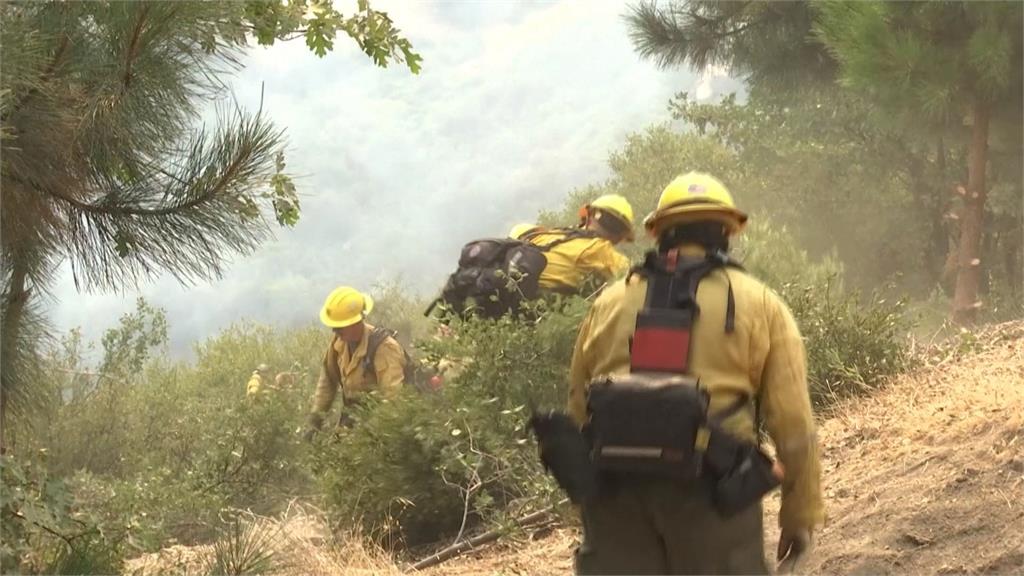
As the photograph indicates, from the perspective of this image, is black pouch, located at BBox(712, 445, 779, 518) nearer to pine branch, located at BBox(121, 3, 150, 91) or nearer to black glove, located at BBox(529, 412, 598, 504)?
black glove, located at BBox(529, 412, 598, 504)

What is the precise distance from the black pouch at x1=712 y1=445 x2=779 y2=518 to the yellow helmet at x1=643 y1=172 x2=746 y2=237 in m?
0.62

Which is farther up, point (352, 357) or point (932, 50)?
point (932, 50)

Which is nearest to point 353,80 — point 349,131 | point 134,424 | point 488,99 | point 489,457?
point 349,131

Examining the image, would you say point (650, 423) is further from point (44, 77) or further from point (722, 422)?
point (44, 77)

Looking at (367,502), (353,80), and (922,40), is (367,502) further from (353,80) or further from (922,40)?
(353,80)

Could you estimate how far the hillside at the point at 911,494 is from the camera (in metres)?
4.78

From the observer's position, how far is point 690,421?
2918mm

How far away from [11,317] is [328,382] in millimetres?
4591

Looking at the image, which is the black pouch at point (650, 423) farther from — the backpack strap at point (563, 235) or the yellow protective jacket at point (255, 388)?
the yellow protective jacket at point (255, 388)

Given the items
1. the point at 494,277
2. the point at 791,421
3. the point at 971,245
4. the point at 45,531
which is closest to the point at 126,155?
the point at 45,531

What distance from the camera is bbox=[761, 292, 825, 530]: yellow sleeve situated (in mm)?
3119

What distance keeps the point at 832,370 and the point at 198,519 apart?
4.32 metres

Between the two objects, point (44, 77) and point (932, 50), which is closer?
point (44, 77)

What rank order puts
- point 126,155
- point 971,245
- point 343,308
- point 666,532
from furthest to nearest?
point 971,245 < point 343,308 < point 126,155 < point 666,532
